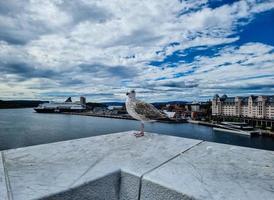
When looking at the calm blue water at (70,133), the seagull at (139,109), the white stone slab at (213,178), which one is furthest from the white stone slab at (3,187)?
the calm blue water at (70,133)

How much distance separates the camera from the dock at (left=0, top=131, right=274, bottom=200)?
92cm

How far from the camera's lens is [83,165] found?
4.11 feet

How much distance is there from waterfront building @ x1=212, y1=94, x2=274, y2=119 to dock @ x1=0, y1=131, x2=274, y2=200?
196ft

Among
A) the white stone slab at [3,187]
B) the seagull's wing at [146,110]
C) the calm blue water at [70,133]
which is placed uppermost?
the seagull's wing at [146,110]

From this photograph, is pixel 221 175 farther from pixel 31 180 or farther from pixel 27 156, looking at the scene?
pixel 27 156

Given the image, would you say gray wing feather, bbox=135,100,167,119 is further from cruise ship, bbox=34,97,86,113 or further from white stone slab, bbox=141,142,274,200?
cruise ship, bbox=34,97,86,113

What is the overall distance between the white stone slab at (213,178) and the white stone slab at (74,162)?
11cm

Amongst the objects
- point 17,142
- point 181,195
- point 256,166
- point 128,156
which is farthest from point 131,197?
point 17,142

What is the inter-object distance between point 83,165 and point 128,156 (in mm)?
314

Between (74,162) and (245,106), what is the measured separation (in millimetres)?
68190

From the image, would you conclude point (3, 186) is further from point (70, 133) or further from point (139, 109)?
point (70, 133)

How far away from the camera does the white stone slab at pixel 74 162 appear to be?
37.6 inches

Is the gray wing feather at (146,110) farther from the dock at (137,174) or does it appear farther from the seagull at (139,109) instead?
the dock at (137,174)

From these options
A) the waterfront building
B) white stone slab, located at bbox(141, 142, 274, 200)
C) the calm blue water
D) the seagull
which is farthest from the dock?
the waterfront building
